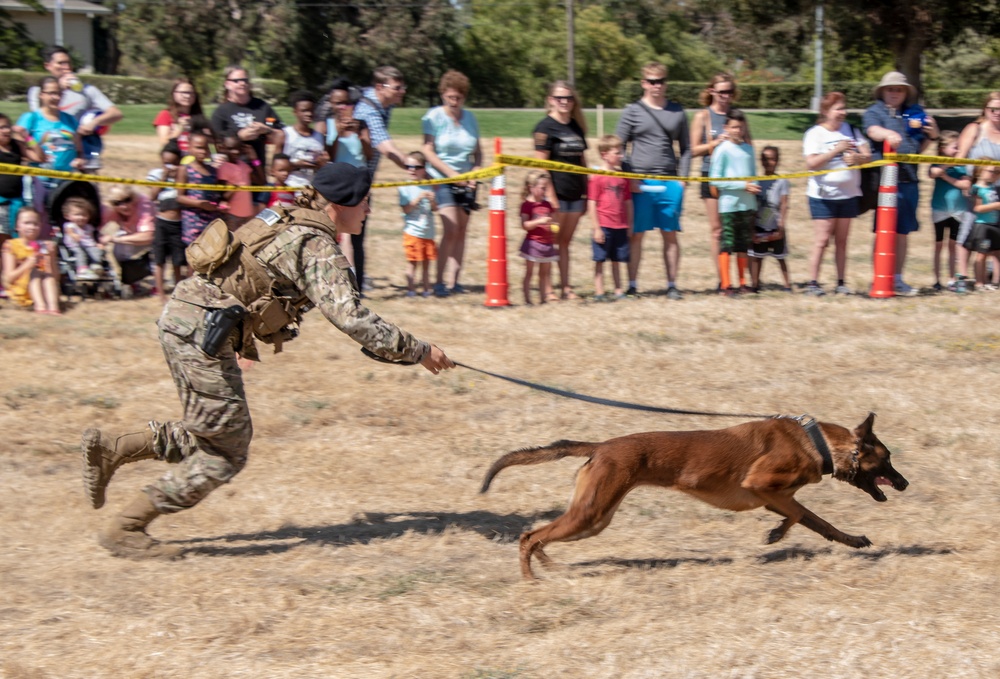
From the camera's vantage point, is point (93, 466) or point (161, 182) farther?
point (161, 182)

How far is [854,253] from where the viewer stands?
15.5 metres

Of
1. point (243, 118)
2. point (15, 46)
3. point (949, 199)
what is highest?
point (15, 46)

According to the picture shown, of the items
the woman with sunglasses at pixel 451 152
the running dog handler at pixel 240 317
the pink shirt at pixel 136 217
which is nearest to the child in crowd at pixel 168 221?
the pink shirt at pixel 136 217

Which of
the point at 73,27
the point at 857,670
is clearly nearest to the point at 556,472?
the point at 857,670

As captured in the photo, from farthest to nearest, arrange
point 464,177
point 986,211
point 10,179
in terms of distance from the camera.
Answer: point 986,211 < point 464,177 < point 10,179

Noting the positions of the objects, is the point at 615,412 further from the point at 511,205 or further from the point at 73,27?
the point at 73,27

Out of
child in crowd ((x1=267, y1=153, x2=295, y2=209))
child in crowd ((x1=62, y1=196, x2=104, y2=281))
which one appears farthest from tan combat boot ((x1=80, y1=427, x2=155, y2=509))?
child in crowd ((x1=62, y1=196, x2=104, y2=281))

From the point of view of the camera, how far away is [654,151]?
36.4 ft

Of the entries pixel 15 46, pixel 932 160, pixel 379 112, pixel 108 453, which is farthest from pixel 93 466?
pixel 15 46

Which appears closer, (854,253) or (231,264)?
(231,264)

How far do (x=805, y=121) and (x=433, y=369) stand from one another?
2660 cm

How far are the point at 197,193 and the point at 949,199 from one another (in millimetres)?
7715

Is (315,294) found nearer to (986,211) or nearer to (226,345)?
(226,345)

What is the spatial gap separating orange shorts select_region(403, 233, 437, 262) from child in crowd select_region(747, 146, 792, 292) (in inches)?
130
